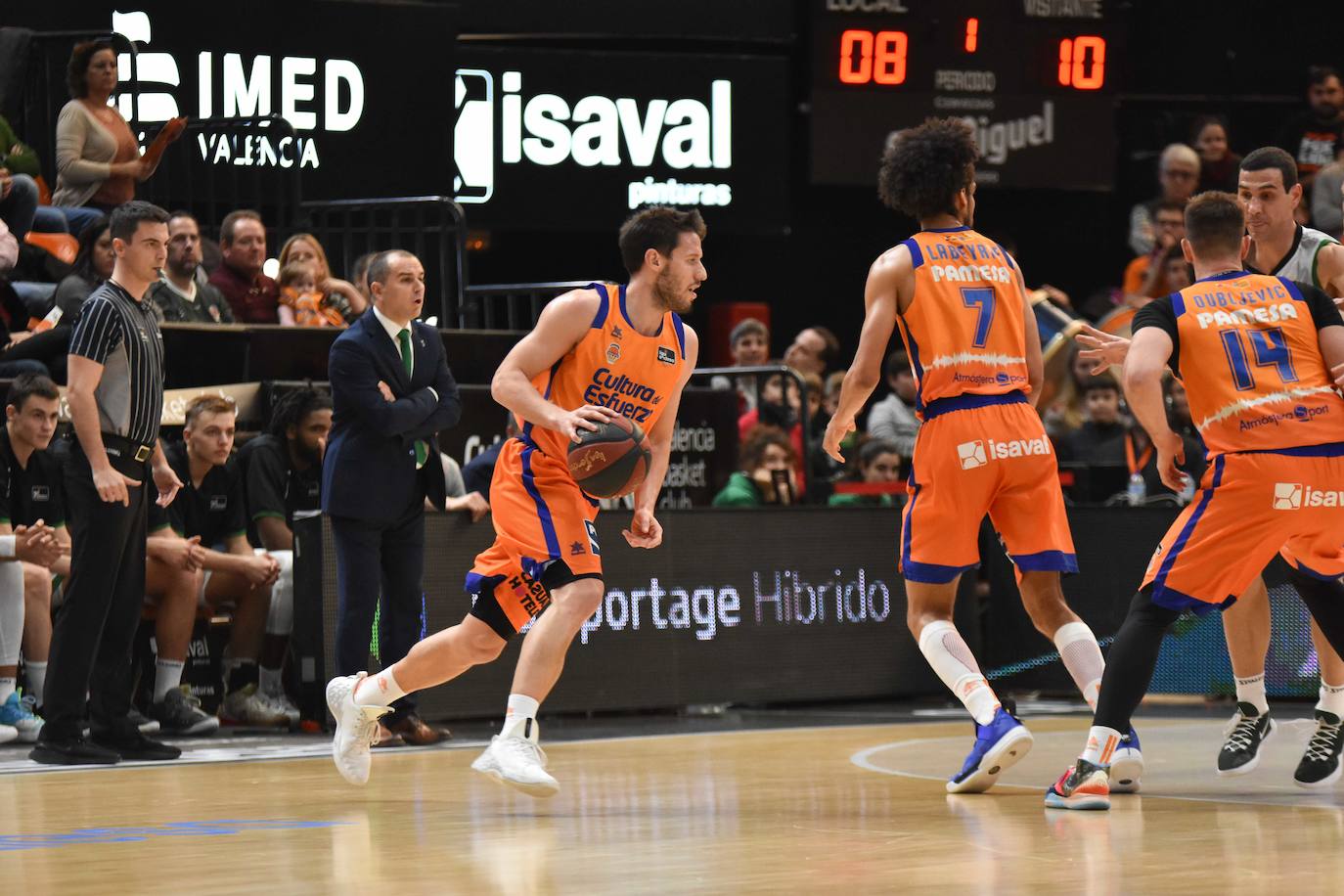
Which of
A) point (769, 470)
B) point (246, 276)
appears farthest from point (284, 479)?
point (769, 470)

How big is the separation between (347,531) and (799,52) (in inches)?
409

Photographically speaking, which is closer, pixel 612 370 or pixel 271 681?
pixel 612 370

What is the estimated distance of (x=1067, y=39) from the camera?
16.8 meters

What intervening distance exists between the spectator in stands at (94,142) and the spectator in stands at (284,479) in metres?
3.01

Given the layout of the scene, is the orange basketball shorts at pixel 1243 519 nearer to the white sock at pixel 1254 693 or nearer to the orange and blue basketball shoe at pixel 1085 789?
the orange and blue basketball shoe at pixel 1085 789

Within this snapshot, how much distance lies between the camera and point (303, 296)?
11617mm

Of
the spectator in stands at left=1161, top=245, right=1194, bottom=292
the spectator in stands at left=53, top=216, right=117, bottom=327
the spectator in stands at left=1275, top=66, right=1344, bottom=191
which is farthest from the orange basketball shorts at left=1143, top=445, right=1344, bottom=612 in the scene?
the spectator in stands at left=1275, top=66, right=1344, bottom=191

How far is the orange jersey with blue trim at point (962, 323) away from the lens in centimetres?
644

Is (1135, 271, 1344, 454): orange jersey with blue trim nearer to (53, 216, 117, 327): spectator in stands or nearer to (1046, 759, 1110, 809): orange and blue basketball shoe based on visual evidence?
(1046, 759, 1110, 809): orange and blue basketball shoe

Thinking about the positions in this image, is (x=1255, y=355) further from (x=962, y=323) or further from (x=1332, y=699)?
(x=1332, y=699)

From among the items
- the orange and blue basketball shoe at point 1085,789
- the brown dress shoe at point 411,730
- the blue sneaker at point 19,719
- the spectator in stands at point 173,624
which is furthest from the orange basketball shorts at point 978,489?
the blue sneaker at point 19,719

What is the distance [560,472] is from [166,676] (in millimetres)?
3757

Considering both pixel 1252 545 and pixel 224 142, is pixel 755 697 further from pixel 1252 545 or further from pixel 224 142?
pixel 224 142

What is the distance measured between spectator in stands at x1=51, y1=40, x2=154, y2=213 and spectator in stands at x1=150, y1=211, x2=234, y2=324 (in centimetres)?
130
